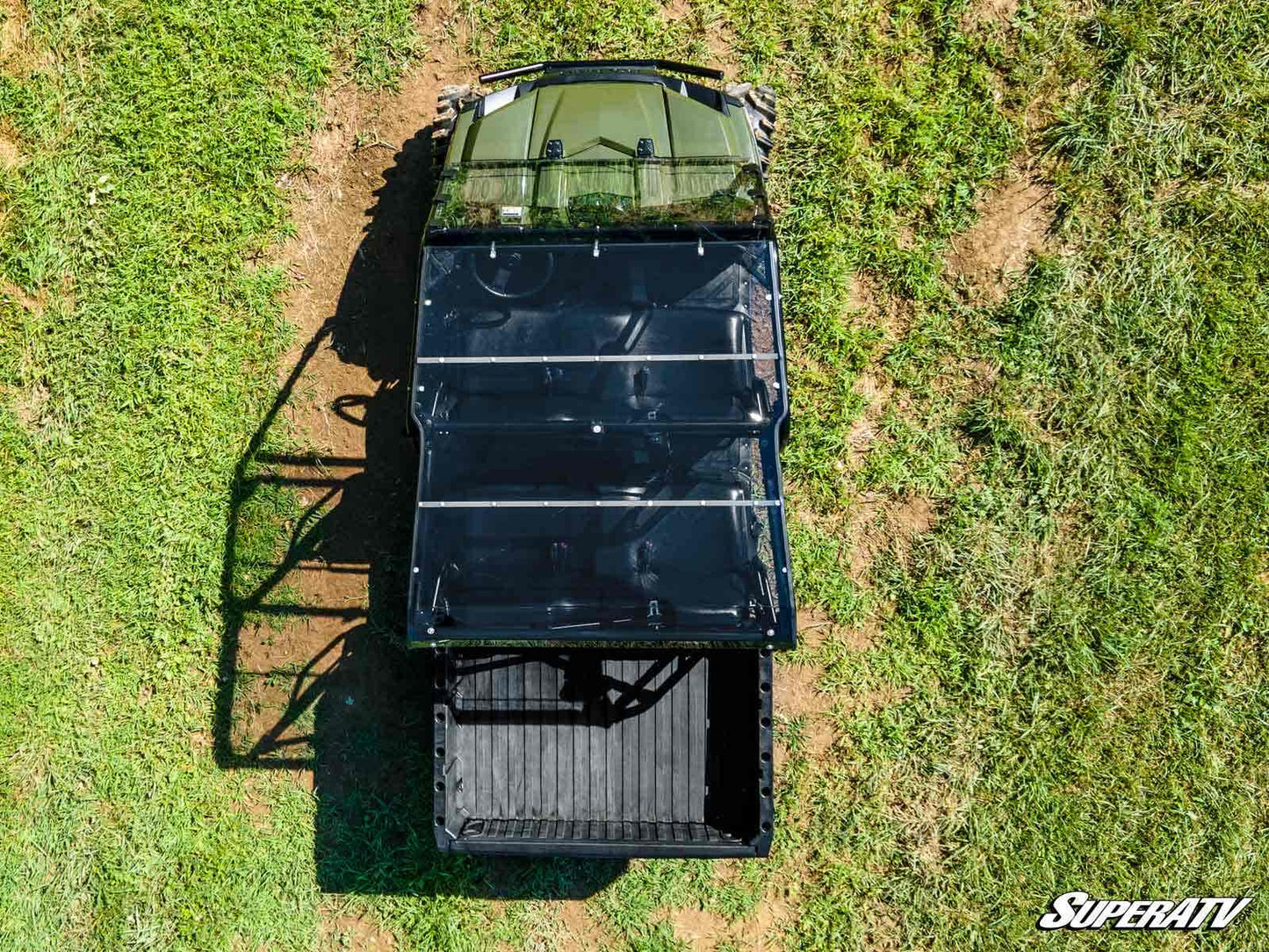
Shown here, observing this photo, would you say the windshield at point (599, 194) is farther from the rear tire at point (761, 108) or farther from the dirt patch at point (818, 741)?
the dirt patch at point (818, 741)

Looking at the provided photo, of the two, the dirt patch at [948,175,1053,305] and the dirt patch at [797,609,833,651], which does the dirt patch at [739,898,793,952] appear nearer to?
the dirt patch at [797,609,833,651]

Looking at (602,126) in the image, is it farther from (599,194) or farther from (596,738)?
(596,738)

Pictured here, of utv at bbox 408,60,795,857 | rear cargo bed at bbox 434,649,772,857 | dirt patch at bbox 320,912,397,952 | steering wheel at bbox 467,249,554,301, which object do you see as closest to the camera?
utv at bbox 408,60,795,857

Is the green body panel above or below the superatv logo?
above

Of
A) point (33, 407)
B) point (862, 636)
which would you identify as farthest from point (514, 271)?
point (33, 407)

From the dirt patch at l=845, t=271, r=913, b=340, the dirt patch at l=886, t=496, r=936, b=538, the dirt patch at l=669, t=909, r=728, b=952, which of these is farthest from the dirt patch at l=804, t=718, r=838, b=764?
the dirt patch at l=845, t=271, r=913, b=340

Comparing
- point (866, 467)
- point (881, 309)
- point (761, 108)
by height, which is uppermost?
point (761, 108)

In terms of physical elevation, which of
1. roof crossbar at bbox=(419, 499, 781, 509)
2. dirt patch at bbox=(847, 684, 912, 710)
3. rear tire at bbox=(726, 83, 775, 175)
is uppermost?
rear tire at bbox=(726, 83, 775, 175)
